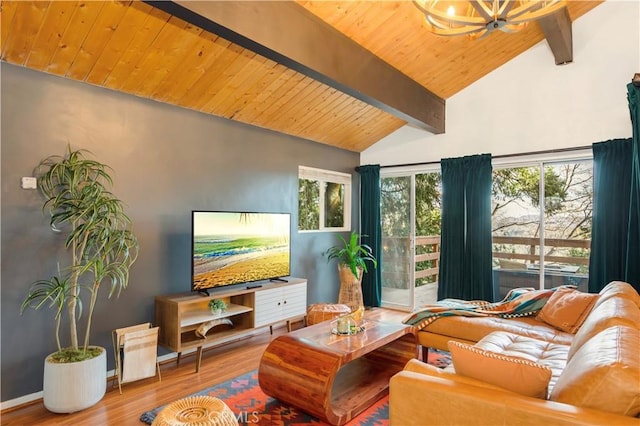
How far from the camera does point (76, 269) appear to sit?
2.63m

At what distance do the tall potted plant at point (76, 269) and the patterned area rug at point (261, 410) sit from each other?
1.71 ft

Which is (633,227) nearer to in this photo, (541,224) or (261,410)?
(541,224)

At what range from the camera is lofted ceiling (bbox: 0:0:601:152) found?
2.50 metres

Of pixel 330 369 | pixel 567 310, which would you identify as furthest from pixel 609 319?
pixel 330 369

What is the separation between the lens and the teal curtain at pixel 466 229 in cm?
470

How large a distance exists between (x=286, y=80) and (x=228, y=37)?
4.47 feet

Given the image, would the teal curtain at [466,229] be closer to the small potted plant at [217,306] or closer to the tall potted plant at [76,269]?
the small potted plant at [217,306]

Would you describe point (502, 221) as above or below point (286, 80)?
below

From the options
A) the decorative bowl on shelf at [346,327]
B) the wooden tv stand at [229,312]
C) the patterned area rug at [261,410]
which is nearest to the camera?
the patterned area rug at [261,410]

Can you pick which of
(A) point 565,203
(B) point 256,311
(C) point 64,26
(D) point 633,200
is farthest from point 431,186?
(C) point 64,26

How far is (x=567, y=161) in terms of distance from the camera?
4.33 metres

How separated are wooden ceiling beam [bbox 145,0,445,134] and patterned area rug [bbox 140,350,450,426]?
250cm

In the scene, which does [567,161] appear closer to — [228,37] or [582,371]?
[582,371]

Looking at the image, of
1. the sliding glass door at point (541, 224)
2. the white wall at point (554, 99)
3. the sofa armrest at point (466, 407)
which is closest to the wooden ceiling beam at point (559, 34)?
the white wall at point (554, 99)
